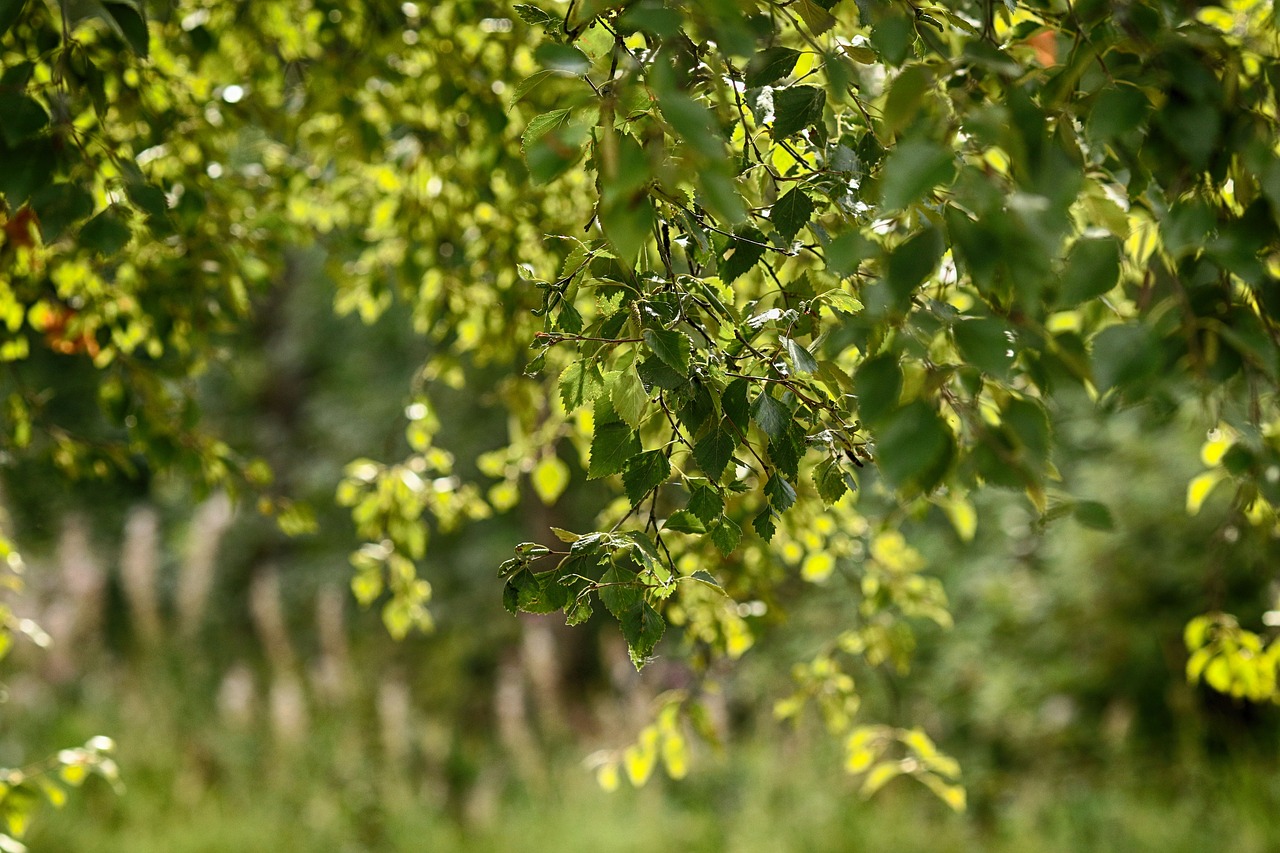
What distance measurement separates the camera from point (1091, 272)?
26.7 inches

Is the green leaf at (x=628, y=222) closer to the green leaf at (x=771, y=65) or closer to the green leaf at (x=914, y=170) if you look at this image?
the green leaf at (x=914, y=170)

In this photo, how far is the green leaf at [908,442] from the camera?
62 cm

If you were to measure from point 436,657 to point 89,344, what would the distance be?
5.55 metres

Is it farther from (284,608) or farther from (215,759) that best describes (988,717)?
(284,608)

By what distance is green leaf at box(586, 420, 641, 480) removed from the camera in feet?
2.80

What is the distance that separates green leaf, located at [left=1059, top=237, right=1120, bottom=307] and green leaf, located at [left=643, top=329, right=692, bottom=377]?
0.88 feet

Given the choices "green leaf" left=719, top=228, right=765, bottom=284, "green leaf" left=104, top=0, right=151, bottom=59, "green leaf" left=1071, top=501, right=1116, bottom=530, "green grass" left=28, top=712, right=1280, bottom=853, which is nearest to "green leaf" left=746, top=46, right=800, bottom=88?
"green leaf" left=719, top=228, right=765, bottom=284

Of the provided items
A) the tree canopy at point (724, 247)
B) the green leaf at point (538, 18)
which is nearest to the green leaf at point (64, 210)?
the tree canopy at point (724, 247)

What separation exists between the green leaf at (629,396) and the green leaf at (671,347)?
46 mm

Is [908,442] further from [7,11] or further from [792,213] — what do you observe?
[7,11]

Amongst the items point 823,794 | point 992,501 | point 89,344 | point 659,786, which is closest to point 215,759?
point 659,786

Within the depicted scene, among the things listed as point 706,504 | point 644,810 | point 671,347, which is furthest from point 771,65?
point 644,810

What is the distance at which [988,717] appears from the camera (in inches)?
194

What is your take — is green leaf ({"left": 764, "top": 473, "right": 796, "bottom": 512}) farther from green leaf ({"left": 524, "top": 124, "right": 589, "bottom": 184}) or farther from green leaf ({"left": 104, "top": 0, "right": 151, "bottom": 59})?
green leaf ({"left": 104, "top": 0, "right": 151, "bottom": 59})
